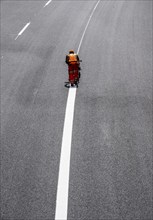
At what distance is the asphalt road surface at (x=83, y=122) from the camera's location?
7285 mm

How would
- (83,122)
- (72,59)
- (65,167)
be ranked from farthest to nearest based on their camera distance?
(72,59), (83,122), (65,167)

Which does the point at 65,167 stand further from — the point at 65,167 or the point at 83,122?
the point at 83,122

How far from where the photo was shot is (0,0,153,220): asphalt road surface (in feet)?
23.9

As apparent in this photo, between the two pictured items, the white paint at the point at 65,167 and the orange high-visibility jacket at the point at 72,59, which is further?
the orange high-visibility jacket at the point at 72,59

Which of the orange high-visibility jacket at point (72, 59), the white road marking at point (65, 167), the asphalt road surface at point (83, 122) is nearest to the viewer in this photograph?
the white road marking at point (65, 167)

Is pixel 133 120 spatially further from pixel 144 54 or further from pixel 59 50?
pixel 59 50

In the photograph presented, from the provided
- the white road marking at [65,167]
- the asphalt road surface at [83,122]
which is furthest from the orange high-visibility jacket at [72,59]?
the white road marking at [65,167]

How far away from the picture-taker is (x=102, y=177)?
792 centimetres

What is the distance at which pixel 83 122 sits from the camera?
1012 centimetres

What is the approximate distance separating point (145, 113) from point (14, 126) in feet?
15.2

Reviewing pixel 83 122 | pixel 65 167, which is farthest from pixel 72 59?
pixel 65 167

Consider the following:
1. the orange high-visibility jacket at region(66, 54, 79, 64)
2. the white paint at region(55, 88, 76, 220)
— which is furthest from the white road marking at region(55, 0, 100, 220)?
the orange high-visibility jacket at region(66, 54, 79, 64)

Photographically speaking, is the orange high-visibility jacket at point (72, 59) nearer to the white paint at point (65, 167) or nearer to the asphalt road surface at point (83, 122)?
the asphalt road surface at point (83, 122)

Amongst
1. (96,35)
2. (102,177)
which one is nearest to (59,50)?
(96,35)
